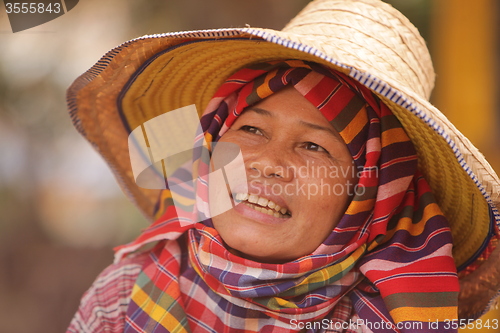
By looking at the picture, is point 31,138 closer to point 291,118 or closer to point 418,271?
point 291,118

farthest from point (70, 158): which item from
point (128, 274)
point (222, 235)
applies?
point (222, 235)

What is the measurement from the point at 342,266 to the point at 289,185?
254 millimetres

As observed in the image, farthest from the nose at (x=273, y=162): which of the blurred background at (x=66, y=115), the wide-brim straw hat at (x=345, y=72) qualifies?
the blurred background at (x=66, y=115)

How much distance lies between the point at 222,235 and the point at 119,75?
1.80ft

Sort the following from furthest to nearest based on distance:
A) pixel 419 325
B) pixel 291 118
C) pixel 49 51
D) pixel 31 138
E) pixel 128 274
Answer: pixel 31 138 < pixel 49 51 < pixel 128 274 < pixel 291 118 < pixel 419 325

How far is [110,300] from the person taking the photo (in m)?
1.50

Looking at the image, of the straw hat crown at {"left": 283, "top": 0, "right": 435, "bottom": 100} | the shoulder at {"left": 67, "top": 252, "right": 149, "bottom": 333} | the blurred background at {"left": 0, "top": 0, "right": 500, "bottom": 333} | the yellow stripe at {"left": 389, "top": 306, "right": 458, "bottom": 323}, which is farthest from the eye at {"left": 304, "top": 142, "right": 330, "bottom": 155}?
the blurred background at {"left": 0, "top": 0, "right": 500, "bottom": 333}

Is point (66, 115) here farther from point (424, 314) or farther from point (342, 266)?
point (424, 314)

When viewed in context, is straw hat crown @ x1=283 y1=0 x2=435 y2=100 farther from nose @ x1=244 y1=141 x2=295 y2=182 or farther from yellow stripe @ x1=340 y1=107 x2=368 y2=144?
nose @ x1=244 y1=141 x2=295 y2=182

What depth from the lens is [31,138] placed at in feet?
10.0

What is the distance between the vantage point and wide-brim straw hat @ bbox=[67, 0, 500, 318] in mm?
1155

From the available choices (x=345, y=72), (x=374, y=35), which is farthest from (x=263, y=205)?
(x=374, y=35)

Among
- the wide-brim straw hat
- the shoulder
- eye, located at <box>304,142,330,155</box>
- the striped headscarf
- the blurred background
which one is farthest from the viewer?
the blurred background

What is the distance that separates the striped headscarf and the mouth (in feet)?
0.40
